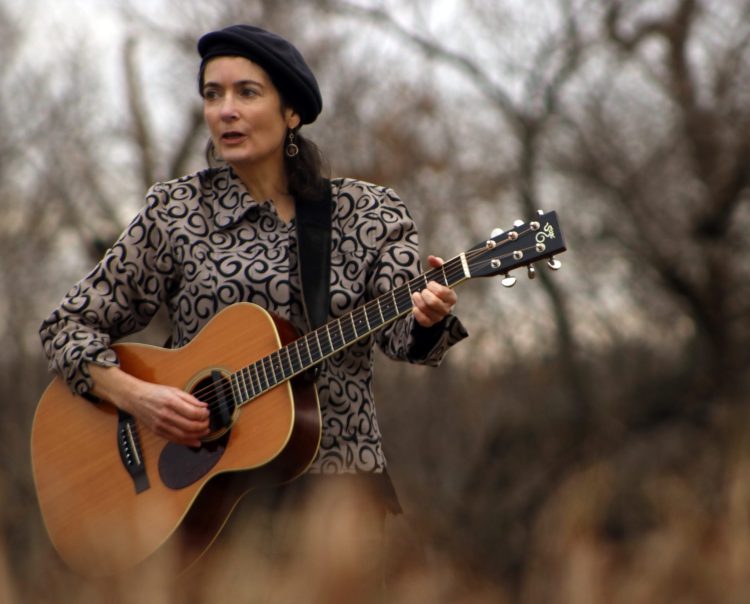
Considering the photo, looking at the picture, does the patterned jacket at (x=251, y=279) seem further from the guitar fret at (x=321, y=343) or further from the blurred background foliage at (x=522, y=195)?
the blurred background foliage at (x=522, y=195)

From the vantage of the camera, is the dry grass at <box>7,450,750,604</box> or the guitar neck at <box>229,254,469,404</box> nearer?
the dry grass at <box>7,450,750,604</box>

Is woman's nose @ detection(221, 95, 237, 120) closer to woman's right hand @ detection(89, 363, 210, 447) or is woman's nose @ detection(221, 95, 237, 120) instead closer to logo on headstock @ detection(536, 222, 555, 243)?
woman's right hand @ detection(89, 363, 210, 447)

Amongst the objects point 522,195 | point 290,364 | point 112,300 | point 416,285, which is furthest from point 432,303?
point 522,195

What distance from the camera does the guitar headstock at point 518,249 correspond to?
3.02 metres

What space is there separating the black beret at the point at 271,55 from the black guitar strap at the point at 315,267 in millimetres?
329

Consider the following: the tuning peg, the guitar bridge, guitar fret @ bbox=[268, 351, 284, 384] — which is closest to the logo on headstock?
the tuning peg

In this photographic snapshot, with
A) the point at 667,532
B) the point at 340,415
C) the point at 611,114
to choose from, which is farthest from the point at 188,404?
the point at 611,114

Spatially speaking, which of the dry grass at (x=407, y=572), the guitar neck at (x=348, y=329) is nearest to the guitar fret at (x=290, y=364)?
the guitar neck at (x=348, y=329)

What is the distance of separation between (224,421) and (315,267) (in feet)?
1.47

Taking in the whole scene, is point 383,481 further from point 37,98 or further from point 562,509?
point 37,98

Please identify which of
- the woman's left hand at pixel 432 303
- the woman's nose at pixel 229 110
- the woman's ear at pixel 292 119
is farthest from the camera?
the woman's ear at pixel 292 119

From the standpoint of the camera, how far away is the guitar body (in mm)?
3064

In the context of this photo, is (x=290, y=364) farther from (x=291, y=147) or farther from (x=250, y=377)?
(x=291, y=147)

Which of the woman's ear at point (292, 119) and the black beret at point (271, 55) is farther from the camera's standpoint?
the woman's ear at point (292, 119)
